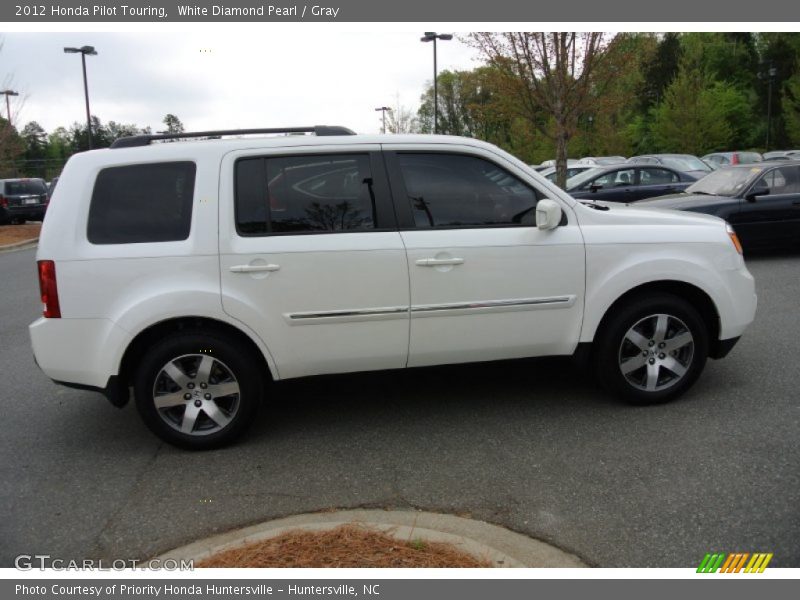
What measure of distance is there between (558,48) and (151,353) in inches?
557

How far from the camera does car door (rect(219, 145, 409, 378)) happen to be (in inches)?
161

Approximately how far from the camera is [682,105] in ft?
130

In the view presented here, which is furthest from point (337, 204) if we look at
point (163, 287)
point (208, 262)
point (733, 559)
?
point (733, 559)

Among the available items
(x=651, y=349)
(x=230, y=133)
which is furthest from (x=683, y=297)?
(x=230, y=133)

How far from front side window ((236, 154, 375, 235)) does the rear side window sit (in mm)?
341

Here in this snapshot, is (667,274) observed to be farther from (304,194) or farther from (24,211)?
(24,211)

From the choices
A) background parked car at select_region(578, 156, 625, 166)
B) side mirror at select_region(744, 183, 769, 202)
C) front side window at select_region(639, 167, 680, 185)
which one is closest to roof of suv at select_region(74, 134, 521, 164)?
side mirror at select_region(744, 183, 769, 202)

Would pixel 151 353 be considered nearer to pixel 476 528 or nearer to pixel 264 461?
pixel 264 461

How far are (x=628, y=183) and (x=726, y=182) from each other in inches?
143

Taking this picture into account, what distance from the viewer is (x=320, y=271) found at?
411cm

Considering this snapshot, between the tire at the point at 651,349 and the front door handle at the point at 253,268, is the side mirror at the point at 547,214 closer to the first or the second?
the tire at the point at 651,349

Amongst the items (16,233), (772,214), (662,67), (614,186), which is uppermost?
(662,67)

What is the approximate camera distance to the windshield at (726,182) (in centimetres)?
1047

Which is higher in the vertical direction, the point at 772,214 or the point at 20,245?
the point at 772,214
